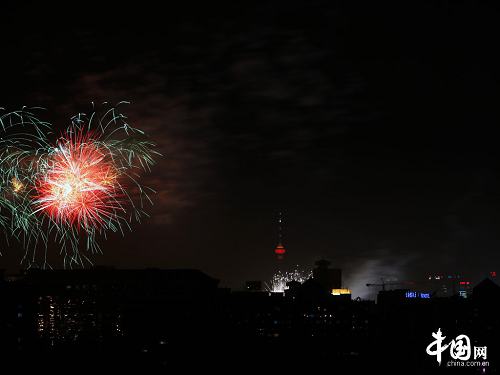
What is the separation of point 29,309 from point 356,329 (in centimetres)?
6644

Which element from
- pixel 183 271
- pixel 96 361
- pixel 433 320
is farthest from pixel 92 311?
pixel 433 320

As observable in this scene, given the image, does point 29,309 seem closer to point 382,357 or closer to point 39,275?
point 39,275

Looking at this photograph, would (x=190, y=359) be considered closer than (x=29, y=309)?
Yes

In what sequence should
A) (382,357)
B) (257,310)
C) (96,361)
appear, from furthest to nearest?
(257,310) → (382,357) → (96,361)

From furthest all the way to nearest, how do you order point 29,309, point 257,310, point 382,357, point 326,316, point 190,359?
1. point 326,316
2. point 257,310
3. point 29,309
4. point 382,357
5. point 190,359

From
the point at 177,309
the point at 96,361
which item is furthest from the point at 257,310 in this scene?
the point at 96,361

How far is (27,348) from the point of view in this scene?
317ft

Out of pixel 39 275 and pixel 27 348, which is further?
pixel 39 275

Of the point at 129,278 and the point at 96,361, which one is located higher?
the point at 129,278

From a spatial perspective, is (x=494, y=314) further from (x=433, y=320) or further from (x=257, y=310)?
(x=257, y=310)

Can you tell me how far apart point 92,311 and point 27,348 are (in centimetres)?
4030

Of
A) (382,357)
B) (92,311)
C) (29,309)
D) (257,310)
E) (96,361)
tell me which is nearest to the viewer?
(96,361)

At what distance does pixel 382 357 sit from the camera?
107 meters

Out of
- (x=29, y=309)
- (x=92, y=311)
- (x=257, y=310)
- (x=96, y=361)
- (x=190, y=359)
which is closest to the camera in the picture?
(x=96, y=361)
